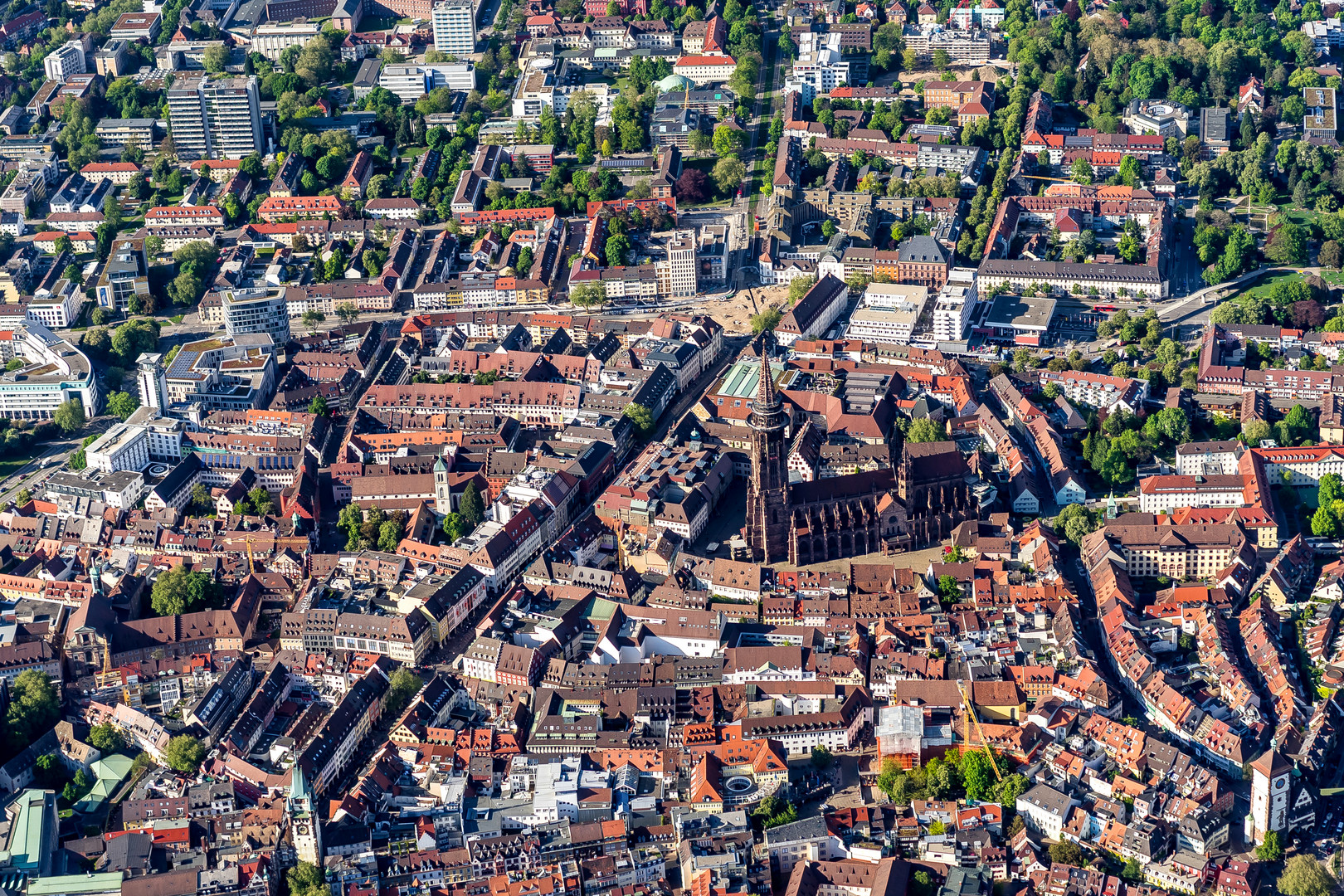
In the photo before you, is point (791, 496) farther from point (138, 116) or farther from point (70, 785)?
point (138, 116)

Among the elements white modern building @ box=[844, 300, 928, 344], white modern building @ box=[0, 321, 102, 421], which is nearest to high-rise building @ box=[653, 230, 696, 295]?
white modern building @ box=[844, 300, 928, 344]

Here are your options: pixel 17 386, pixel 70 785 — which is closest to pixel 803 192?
pixel 17 386

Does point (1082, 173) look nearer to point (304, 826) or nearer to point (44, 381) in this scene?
point (44, 381)

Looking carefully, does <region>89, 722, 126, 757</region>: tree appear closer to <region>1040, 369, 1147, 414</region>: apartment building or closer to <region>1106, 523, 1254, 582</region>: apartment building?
<region>1106, 523, 1254, 582</region>: apartment building

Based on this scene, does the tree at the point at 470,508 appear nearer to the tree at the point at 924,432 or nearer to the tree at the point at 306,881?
the tree at the point at 924,432

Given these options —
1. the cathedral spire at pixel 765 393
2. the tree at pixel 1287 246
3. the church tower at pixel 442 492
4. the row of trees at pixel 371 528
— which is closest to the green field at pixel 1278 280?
the tree at pixel 1287 246

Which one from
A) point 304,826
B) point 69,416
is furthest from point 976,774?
point 69,416
